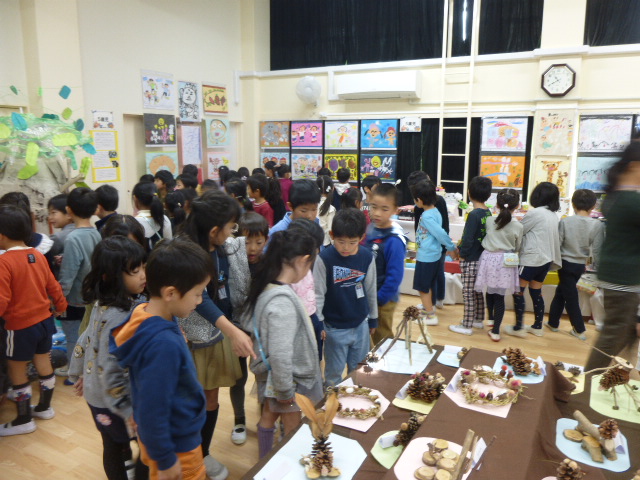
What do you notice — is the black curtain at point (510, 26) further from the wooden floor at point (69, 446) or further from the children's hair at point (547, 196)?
the wooden floor at point (69, 446)

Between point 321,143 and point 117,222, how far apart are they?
5224 mm

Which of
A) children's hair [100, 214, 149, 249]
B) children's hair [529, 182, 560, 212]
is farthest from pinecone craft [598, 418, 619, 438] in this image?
children's hair [529, 182, 560, 212]

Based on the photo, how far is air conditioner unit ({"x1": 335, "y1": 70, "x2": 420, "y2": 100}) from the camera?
20.9 feet

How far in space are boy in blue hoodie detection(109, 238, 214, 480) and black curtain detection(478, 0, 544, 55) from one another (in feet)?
20.0

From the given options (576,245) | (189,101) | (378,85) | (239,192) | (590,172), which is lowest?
(576,245)

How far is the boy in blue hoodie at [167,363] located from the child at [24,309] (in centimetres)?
134

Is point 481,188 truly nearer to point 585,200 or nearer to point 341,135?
point 585,200

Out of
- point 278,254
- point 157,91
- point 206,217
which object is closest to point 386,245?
point 278,254

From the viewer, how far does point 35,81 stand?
467cm

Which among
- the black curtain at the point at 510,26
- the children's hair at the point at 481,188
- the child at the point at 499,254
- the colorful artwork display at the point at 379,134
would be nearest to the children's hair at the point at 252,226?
the children's hair at the point at 481,188

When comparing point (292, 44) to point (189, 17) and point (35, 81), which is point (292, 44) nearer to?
point (189, 17)

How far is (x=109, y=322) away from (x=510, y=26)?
20.8 feet

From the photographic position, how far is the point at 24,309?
249cm

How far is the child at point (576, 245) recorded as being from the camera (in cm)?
374
